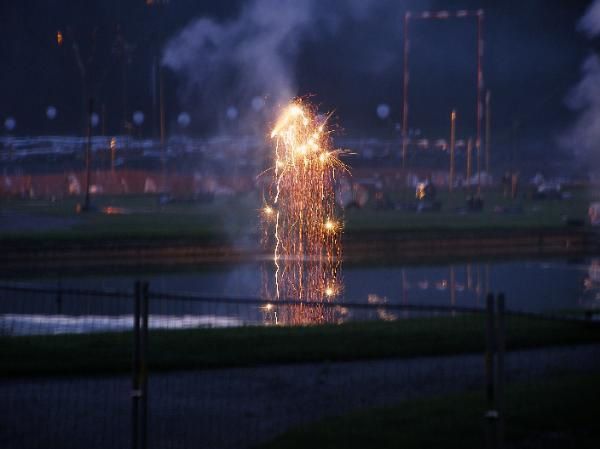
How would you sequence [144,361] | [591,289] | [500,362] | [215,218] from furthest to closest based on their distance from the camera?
[215,218] → [591,289] → [144,361] → [500,362]

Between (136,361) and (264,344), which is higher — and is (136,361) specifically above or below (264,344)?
above

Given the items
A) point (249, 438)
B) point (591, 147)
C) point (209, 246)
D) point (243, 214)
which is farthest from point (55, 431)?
point (591, 147)

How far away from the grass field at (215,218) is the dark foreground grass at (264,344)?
66.9 ft

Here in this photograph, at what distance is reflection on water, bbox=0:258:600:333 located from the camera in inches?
538

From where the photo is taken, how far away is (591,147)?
60.0 meters

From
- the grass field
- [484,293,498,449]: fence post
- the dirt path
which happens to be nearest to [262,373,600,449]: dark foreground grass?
the dirt path

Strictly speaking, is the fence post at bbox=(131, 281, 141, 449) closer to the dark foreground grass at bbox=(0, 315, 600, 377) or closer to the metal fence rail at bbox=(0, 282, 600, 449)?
the metal fence rail at bbox=(0, 282, 600, 449)

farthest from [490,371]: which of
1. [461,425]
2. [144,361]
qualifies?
[144,361]

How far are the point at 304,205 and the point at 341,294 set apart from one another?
903 cm

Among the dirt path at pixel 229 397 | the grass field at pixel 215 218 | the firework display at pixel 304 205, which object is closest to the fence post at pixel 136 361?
the dirt path at pixel 229 397

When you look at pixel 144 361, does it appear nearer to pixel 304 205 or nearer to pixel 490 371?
pixel 490 371

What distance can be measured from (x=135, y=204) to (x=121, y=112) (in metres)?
18.6

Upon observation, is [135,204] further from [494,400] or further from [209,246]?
[494,400]

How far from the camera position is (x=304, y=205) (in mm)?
29344
